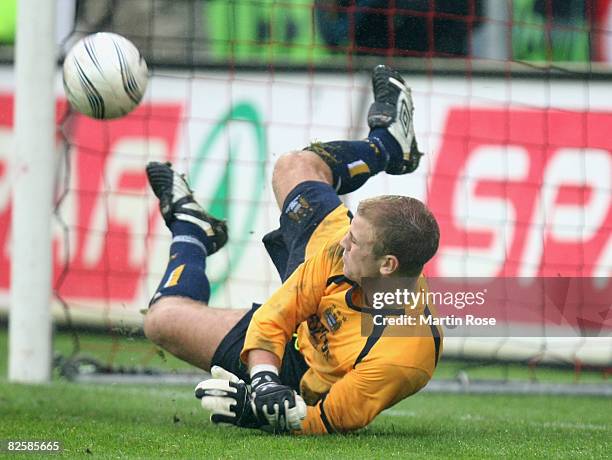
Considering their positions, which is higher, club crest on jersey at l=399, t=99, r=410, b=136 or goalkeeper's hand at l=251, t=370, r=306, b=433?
club crest on jersey at l=399, t=99, r=410, b=136

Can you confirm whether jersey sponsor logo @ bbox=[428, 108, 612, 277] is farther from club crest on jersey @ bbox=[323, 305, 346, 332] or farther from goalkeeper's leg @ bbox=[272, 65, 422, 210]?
club crest on jersey @ bbox=[323, 305, 346, 332]

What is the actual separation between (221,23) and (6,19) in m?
1.54

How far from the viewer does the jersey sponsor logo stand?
7188mm

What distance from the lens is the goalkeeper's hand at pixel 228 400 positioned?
3.67 meters

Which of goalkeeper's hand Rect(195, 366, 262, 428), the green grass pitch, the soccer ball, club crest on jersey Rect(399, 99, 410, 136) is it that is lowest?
the green grass pitch

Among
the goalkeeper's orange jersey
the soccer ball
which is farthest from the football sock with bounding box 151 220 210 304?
the goalkeeper's orange jersey

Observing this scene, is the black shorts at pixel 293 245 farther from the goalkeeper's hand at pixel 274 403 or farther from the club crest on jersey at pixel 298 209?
the goalkeeper's hand at pixel 274 403

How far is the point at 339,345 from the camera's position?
392 cm

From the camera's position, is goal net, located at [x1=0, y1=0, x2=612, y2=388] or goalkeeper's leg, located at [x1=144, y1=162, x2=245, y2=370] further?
goal net, located at [x1=0, y1=0, x2=612, y2=388]

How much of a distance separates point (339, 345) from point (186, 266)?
100 cm

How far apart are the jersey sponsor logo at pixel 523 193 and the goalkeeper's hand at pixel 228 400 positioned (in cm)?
362

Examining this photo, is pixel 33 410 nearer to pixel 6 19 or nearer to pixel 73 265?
pixel 73 265

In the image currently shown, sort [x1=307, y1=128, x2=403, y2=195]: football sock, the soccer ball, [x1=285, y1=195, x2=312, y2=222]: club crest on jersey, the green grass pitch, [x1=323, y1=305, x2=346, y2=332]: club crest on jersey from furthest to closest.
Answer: the soccer ball → [x1=307, y1=128, x2=403, y2=195]: football sock → [x1=285, y1=195, x2=312, y2=222]: club crest on jersey → [x1=323, y1=305, x2=346, y2=332]: club crest on jersey → the green grass pitch

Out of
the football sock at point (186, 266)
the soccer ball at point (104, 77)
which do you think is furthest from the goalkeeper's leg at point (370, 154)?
the soccer ball at point (104, 77)
